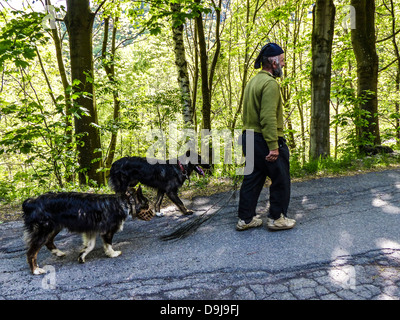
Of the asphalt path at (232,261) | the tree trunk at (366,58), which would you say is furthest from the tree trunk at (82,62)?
the tree trunk at (366,58)

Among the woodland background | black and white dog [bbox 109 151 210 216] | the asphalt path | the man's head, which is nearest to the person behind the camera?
the asphalt path

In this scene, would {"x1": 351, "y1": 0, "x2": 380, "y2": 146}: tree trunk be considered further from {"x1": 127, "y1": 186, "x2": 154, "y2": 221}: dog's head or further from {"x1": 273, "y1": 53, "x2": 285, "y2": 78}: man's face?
{"x1": 127, "y1": 186, "x2": 154, "y2": 221}: dog's head

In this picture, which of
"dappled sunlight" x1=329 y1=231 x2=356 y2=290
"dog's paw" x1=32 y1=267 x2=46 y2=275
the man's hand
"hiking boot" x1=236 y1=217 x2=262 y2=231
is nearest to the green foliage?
"dog's paw" x1=32 y1=267 x2=46 y2=275

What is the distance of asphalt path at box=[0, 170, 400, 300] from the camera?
9.48 ft

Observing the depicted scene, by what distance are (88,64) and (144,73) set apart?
9.13 m

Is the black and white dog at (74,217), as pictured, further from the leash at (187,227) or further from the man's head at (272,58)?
the man's head at (272,58)

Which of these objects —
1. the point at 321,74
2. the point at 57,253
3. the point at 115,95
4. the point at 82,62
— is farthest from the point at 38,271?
the point at 321,74

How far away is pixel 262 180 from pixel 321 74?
4769mm

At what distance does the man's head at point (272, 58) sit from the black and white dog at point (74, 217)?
2.62 m

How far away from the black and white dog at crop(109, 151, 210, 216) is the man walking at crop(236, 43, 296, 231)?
1.37 meters

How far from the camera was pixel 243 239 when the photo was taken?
13.4ft

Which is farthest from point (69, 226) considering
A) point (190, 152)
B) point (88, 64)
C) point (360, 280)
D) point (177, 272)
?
point (88, 64)

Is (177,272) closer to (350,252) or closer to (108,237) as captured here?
(108,237)

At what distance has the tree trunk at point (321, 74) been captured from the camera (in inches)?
295
